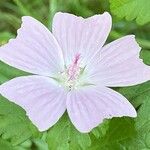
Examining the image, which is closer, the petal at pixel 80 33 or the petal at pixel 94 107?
the petal at pixel 94 107

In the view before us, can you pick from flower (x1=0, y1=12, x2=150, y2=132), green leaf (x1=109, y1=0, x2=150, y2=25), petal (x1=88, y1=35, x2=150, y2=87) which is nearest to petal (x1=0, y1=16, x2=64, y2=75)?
flower (x1=0, y1=12, x2=150, y2=132)

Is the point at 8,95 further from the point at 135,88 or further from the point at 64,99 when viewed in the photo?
the point at 135,88

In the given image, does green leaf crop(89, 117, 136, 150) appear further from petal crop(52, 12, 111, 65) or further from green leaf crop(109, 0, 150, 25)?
green leaf crop(109, 0, 150, 25)

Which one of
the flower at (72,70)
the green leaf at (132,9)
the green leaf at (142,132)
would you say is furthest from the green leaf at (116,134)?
the green leaf at (132,9)

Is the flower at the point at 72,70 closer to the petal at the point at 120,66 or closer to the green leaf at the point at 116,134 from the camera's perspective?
the petal at the point at 120,66

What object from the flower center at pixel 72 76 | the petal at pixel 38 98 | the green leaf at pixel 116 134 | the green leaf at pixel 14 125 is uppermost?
the petal at pixel 38 98

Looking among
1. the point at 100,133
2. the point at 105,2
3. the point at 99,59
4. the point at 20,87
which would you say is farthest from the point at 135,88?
the point at 105,2
